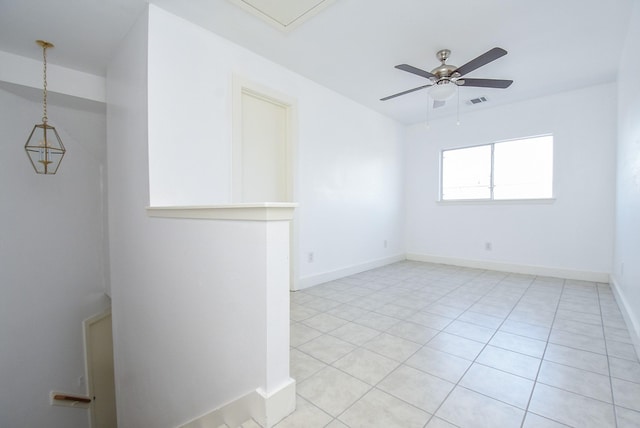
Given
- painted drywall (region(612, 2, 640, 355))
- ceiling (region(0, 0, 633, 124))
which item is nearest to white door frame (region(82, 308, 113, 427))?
ceiling (region(0, 0, 633, 124))

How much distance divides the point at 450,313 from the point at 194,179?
2.62m

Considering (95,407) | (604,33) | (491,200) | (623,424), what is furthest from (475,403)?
(95,407)

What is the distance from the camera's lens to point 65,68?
2.71m

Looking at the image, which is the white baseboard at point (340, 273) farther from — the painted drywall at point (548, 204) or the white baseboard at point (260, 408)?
the white baseboard at point (260, 408)

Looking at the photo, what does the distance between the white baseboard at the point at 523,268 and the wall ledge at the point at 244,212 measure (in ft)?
13.9

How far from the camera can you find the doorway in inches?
148

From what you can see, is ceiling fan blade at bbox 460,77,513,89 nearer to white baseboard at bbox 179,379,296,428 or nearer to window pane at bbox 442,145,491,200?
window pane at bbox 442,145,491,200

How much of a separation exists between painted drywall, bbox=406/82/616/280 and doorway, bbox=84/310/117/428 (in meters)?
5.47

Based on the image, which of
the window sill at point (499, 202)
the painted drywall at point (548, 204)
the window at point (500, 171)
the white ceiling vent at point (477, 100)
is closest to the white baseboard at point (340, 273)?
the painted drywall at point (548, 204)

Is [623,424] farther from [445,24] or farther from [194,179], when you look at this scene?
[194,179]

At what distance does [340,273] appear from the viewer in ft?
12.4

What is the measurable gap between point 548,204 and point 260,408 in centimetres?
449

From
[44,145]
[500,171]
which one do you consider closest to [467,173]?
[500,171]

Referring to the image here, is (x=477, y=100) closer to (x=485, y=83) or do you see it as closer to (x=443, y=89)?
(x=485, y=83)
